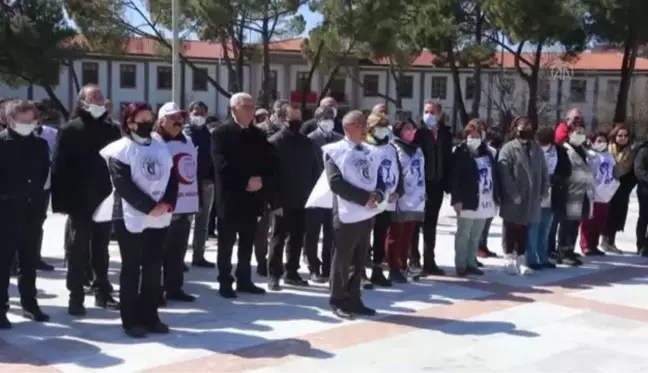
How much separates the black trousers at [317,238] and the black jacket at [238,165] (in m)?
0.93

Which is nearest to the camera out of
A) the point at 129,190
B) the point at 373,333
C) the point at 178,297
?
the point at 129,190

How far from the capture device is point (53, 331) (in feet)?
22.4

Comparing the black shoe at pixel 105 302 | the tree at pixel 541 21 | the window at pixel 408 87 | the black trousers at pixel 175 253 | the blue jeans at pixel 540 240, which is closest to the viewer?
the black shoe at pixel 105 302

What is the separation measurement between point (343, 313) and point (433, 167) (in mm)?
2493

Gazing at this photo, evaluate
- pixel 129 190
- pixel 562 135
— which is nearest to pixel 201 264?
pixel 129 190

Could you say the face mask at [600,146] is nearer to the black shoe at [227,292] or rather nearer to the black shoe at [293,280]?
the black shoe at [293,280]

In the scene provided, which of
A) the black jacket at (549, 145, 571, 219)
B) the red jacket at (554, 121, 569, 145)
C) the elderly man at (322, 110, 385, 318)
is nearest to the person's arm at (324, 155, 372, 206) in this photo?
the elderly man at (322, 110, 385, 318)

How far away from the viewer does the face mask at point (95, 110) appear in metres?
7.05

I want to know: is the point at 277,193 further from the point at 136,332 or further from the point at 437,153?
the point at 136,332

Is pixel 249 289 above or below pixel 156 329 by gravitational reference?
above

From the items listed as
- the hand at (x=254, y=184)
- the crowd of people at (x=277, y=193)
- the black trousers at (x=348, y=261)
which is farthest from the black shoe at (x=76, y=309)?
the black trousers at (x=348, y=261)

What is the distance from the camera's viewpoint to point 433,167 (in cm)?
925

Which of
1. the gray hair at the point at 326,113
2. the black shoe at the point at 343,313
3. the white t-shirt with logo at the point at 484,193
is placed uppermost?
the gray hair at the point at 326,113

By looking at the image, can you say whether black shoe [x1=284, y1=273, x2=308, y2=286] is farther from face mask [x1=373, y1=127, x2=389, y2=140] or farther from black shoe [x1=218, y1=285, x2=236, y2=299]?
face mask [x1=373, y1=127, x2=389, y2=140]
